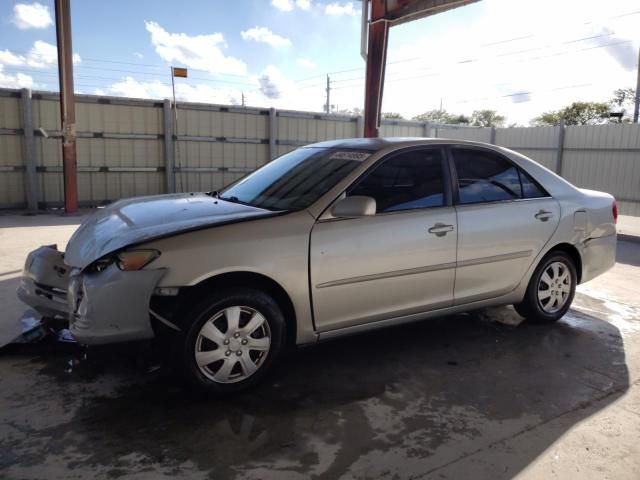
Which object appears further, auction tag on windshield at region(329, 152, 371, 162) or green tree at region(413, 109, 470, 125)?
green tree at region(413, 109, 470, 125)

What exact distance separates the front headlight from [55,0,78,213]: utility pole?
31.4ft

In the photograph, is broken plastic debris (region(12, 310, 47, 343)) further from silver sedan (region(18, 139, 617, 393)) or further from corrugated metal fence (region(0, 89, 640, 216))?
corrugated metal fence (region(0, 89, 640, 216))

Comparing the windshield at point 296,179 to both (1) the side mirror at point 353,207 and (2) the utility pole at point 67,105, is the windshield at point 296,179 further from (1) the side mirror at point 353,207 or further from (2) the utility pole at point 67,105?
(2) the utility pole at point 67,105

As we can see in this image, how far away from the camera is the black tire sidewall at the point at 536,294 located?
179 inches

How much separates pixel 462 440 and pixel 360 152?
81.4 inches

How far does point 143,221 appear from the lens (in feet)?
11.4

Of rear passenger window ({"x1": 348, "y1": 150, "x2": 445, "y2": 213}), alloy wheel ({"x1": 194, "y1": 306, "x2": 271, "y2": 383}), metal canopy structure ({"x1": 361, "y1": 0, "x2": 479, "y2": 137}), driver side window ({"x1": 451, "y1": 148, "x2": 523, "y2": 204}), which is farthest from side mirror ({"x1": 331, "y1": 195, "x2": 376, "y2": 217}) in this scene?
metal canopy structure ({"x1": 361, "y1": 0, "x2": 479, "y2": 137})

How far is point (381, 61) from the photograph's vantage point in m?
10.7

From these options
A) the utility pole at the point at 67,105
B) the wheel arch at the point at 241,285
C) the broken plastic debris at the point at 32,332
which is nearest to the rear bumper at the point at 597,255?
the wheel arch at the point at 241,285

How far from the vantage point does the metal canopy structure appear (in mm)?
10094

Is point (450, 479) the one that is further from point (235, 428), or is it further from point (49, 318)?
point (49, 318)

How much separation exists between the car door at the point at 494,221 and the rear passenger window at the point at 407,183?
0.59 ft

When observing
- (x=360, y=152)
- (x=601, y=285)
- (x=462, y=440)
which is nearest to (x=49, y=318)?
(x=360, y=152)

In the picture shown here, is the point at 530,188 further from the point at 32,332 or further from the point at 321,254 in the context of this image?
the point at 32,332
